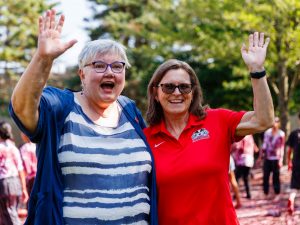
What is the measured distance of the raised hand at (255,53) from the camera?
3180mm

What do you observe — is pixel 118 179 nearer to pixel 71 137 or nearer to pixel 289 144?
pixel 71 137

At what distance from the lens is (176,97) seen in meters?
3.51

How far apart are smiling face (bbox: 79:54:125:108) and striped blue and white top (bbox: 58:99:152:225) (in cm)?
13

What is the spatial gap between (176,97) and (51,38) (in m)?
1.12

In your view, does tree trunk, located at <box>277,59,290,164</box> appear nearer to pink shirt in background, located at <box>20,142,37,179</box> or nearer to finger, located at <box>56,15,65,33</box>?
pink shirt in background, located at <box>20,142,37,179</box>

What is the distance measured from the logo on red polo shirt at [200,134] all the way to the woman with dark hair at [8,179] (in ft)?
16.6

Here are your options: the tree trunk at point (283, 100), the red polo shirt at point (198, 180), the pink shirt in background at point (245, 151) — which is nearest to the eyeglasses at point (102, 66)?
the red polo shirt at point (198, 180)

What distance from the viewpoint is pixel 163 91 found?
355 cm

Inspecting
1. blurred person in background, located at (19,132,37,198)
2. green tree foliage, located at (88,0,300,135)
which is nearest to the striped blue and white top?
blurred person in background, located at (19,132,37,198)

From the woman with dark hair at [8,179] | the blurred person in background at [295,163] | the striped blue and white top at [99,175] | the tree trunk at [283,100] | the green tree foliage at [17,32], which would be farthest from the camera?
the green tree foliage at [17,32]

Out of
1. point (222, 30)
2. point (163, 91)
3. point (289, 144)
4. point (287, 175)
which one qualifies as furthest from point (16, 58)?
point (163, 91)

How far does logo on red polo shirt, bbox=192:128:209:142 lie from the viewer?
11.1 ft

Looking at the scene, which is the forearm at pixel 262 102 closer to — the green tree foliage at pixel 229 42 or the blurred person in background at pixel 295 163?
the blurred person in background at pixel 295 163

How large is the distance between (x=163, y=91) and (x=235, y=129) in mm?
572
